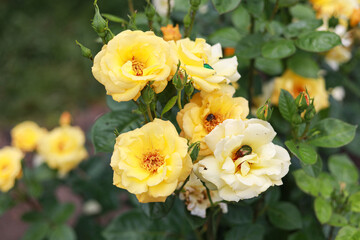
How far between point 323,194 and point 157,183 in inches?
18.9

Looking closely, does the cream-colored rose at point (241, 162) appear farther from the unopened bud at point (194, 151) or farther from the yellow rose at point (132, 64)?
the yellow rose at point (132, 64)

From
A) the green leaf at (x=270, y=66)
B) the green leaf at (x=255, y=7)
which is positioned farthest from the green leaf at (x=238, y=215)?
the green leaf at (x=255, y=7)

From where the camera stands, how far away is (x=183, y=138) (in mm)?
596

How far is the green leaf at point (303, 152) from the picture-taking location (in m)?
0.68

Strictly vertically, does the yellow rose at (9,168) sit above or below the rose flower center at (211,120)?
below

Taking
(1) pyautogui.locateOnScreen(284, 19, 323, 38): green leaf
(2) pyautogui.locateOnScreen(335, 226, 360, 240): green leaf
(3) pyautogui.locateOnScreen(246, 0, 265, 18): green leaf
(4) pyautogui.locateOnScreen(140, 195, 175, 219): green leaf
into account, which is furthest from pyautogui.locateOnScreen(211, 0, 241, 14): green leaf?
(2) pyautogui.locateOnScreen(335, 226, 360, 240): green leaf

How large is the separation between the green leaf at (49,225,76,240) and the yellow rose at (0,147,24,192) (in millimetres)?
246

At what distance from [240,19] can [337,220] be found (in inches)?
22.4

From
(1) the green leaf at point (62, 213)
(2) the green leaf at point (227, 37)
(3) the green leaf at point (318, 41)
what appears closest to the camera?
(3) the green leaf at point (318, 41)

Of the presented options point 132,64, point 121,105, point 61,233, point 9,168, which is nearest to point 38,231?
point 61,233

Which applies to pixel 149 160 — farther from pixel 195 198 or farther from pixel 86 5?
pixel 86 5

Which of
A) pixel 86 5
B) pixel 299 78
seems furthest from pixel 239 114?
pixel 86 5

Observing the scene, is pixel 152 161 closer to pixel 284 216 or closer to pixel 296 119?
pixel 296 119

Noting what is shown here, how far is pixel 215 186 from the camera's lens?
602mm
